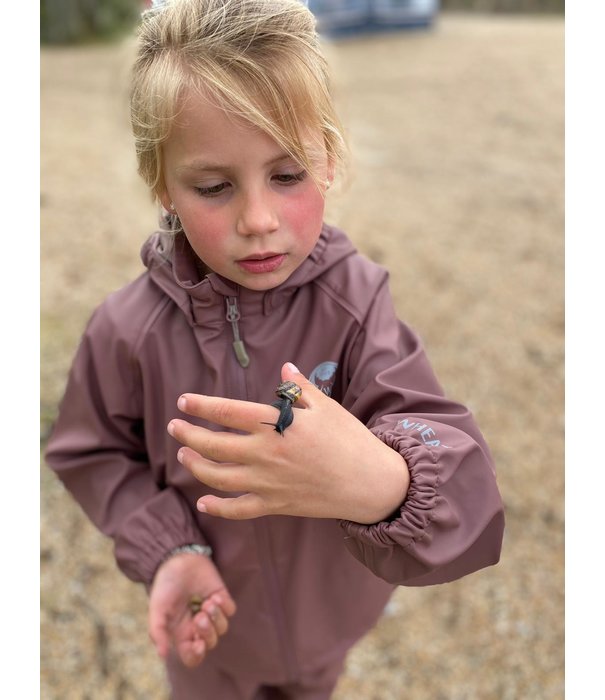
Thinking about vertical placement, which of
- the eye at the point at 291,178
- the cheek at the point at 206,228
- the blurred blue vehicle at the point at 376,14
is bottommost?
the cheek at the point at 206,228

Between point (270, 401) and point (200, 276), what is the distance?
0.24 metres

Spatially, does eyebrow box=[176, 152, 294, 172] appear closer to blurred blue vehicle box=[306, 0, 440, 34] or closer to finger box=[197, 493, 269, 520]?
finger box=[197, 493, 269, 520]

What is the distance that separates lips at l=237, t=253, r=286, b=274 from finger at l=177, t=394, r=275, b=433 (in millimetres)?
241

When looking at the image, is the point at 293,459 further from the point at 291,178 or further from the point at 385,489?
the point at 291,178

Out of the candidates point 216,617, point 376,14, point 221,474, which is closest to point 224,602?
point 216,617

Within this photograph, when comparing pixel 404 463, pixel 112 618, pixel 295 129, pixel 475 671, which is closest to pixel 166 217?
pixel 295 129

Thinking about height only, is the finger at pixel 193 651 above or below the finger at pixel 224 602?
below

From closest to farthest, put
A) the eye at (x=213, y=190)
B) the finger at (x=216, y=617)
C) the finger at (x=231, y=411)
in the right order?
1. the finger at (x=231, y=411)
2. the eye at (x=213, y=190)
3. the finger at (x=216, y=617)

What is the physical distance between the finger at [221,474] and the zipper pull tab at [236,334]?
27 centimetres

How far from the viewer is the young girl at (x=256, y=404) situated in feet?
3.11

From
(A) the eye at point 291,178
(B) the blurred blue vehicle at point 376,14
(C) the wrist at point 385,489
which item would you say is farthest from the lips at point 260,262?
(B) the blurred blue vehicle at point 376,14

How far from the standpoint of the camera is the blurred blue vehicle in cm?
1003

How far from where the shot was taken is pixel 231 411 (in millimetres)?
892

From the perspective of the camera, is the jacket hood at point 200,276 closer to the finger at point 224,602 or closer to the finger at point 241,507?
the finger at point 241,507
